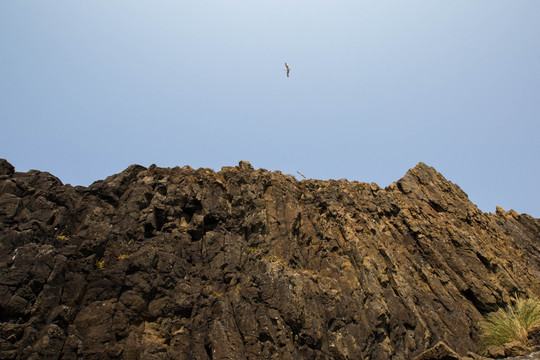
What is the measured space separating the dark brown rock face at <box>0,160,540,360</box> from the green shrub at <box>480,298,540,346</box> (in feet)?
3.07

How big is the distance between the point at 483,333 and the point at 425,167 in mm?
17572

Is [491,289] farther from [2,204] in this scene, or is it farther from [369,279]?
[2,204]

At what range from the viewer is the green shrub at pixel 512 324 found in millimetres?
17031

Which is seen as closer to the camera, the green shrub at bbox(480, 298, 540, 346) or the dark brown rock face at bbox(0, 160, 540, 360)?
the dark brown rock face at bbox(0, 160, 540, 360)

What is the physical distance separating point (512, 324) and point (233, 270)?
54.0ft

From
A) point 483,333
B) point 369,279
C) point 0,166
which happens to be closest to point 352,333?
point 369,279

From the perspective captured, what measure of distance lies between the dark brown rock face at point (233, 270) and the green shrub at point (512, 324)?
935 millimetres

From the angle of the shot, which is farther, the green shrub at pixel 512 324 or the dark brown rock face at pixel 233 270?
the green shrub at pixel 512 324

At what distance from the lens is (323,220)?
80.2 ft

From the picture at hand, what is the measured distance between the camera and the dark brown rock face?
14.6 metres

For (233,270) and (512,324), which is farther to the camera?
(233,270)

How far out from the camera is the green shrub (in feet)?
55.9

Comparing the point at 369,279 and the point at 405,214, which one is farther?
the point at 405,214

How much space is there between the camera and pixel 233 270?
18.5 metres
